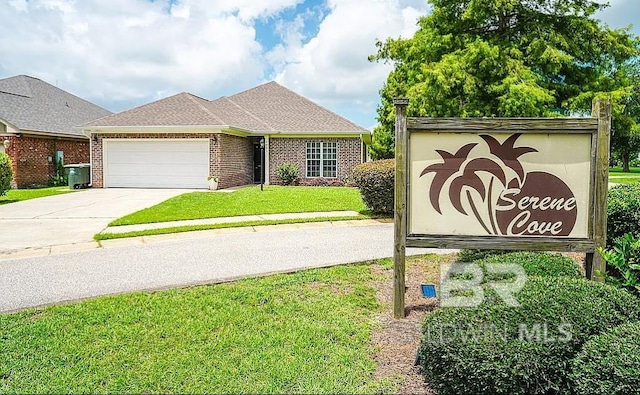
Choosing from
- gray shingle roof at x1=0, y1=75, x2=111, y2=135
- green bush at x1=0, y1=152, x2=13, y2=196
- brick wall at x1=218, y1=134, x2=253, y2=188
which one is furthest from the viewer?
gray shingle roof at x1=0, y1=75, x2=111, y2=135

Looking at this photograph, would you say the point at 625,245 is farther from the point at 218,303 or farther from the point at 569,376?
the point at 218,303

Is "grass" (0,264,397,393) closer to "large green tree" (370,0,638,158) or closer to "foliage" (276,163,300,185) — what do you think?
"large green tree" (370,0,638,158)

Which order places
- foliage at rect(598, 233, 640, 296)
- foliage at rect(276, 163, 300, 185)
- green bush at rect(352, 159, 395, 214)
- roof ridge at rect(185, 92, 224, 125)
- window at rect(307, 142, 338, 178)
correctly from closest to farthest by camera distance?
foliage at rect(598, 233, 640, 296) → green bush at rect(352, 159, 395, 214) → roof ridge at rect(185, 92, 224, 125) → foliage at rect(276, 163, 300, 185) → window at rect(307, 142, 338, 178)

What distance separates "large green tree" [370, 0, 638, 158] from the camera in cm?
1584

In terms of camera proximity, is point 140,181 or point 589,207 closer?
point 589,207

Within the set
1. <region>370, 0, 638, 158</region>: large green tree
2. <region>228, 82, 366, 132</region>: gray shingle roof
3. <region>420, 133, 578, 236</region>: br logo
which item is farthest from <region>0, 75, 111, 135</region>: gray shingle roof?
<region>420, 133, 578, 236</region>: br logo

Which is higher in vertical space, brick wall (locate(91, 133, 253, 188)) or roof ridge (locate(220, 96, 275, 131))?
roof ridge (locate(220, 96, 275, 131))

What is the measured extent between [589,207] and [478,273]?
119cm

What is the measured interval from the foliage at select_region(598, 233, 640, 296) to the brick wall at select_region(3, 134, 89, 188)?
2169 cm

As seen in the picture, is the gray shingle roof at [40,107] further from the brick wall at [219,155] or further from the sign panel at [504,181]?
the sign panel at [504,181]

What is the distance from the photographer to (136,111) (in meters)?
21.5

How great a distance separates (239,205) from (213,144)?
22.5 feet

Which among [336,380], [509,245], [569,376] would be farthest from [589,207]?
[336,380]

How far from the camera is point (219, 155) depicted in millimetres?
19641
